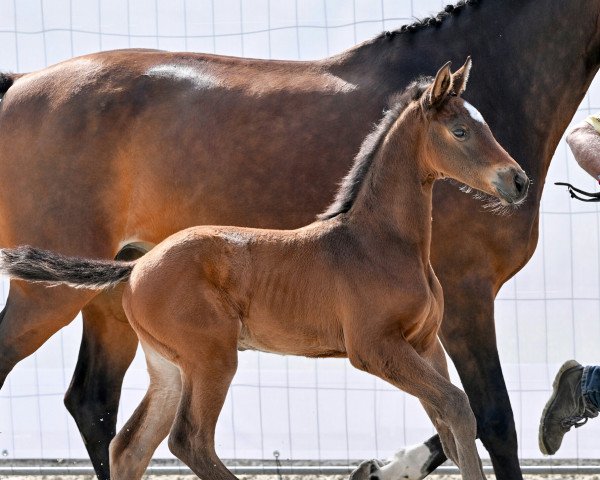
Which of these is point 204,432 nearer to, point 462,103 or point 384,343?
point 384,343

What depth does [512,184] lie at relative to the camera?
445 cm

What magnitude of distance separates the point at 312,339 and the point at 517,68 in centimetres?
162

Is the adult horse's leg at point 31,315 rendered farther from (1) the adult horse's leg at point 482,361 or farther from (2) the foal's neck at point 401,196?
(1) the adult horse's leg at point 482,361

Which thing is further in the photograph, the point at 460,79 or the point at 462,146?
the point at 460,79

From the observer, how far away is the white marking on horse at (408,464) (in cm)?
537

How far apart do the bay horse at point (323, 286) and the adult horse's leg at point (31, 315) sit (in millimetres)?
770

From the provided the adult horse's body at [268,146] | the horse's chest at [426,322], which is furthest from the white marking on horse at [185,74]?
the horse's chest at [426,322]

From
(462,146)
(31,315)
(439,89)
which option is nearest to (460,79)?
(439,89)

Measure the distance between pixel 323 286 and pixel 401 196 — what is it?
441 millimetres

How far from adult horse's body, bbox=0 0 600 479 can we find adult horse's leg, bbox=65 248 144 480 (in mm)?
39

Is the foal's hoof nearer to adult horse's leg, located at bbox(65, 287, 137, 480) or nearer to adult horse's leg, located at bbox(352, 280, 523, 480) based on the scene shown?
adult horse's leg, located at bbox(352, 280, 523, 480)

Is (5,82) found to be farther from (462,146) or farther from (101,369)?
(462,146)

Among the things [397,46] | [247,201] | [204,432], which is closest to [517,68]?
[397,46]

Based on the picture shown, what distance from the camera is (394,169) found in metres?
4.67
